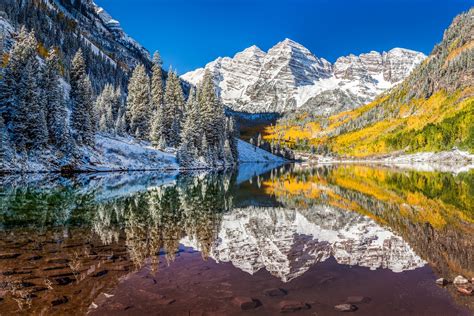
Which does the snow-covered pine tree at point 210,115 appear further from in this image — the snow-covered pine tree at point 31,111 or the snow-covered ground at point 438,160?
the snow-covered ground at point 438,160

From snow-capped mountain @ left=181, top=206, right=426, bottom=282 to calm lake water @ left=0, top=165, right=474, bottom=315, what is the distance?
66 millimetres

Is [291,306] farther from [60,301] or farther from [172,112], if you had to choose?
[172,112]

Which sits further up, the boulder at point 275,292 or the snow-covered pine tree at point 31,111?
the snow-covered pine tree at point 31,111

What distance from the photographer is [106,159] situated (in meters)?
69.8

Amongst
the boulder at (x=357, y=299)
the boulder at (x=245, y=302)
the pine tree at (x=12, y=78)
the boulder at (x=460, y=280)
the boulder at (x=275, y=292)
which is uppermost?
the pine tree at (x=12, y=78)

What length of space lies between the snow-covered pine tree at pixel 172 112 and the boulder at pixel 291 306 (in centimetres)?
8192

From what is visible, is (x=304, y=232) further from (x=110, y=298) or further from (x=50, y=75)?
(x=50, y=75)

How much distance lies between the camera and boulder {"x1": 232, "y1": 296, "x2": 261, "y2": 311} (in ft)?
29.3

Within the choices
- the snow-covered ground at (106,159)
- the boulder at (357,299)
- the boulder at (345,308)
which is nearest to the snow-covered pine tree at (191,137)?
the snow-covered ground at (106,159)

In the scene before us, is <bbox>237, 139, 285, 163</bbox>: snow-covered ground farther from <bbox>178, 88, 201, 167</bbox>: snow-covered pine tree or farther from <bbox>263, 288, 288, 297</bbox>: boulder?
<bbox>263, 288, 288, 297</bbox>: boulder

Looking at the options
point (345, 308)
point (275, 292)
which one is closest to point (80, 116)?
point (275, 292)

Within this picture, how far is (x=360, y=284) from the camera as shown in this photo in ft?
36.2

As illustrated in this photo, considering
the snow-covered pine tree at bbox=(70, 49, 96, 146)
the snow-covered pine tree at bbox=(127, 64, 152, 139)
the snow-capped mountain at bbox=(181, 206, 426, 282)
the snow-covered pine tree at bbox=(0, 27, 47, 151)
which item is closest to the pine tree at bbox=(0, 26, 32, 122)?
the snow-covered pine tree at bbox=(0, 27, 47, 151)

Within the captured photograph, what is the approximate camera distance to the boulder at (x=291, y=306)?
875 centimetres
